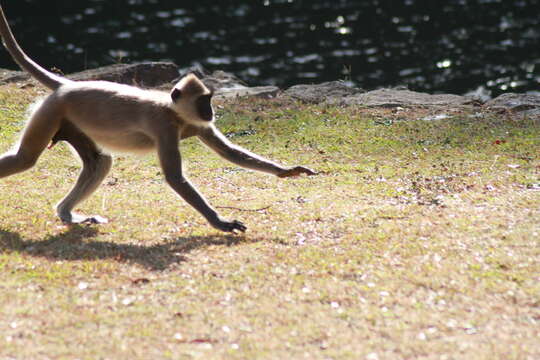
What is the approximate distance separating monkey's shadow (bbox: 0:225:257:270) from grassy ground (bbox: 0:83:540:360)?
0.10 ft

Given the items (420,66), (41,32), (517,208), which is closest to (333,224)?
(517,208)

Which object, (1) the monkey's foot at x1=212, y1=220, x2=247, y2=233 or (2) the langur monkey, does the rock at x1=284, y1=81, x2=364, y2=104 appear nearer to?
(2) the langur monkey

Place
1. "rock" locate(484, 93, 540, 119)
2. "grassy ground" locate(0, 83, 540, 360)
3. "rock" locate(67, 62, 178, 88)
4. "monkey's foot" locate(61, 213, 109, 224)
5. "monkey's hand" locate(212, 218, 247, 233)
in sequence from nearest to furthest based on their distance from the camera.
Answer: "grassy ground" locate(0, 83, 540, 360), "monkey's hand" locate(212, 218, 247, 233), "monkey's foot" locate(61, 213, 109, 224), "rock" locate(484, 93, 540, 119), "rock" locate(67, 62, 178, 88)

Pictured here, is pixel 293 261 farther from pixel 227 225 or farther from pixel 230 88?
pixel 230 88

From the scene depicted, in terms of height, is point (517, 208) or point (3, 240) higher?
point (3, 240)

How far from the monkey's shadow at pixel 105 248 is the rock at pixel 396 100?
8691mm

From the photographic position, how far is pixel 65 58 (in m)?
27.0

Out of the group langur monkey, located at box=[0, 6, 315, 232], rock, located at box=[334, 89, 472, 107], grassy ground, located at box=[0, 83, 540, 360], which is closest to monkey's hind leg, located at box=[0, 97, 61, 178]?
langur monkey, located at box=[0, 6, 315, 232]

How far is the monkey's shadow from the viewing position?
26.1ft

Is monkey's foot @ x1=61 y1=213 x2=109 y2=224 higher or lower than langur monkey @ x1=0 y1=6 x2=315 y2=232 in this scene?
lower

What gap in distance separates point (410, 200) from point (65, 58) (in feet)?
65.4

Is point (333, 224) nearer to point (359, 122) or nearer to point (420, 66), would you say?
point (359, 122)

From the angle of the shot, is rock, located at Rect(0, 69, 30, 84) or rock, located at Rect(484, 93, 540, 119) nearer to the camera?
rock, located at Rect(484, 93, 540, 119)

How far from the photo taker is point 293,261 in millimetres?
7828
